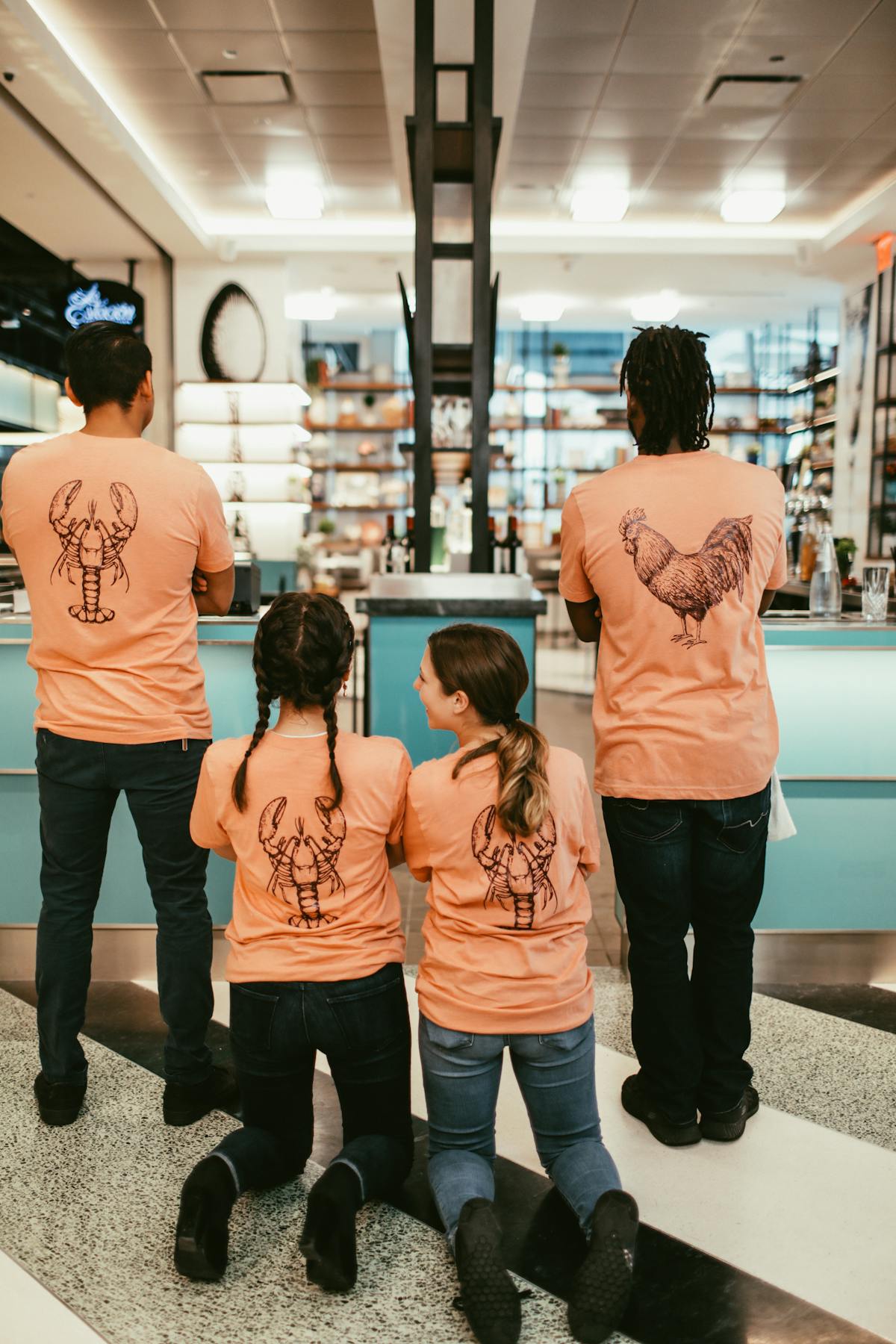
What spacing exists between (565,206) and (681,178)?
0.98 meters

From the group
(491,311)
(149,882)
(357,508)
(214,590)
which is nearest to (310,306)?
(357,508)

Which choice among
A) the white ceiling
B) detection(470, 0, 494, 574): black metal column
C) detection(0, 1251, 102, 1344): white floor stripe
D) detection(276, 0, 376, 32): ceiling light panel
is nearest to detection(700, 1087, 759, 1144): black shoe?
detection(0, 1251, 102, 1344): white floor stripe

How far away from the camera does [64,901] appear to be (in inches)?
82.9

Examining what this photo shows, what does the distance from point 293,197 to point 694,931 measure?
6529mm

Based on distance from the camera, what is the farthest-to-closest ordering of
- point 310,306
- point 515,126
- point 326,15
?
point 310,306, point 515,126, point 326,15

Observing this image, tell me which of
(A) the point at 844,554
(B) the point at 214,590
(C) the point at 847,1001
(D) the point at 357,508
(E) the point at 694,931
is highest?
(D) the point at 357,508

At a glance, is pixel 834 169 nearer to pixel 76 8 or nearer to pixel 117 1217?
pixel 76 8

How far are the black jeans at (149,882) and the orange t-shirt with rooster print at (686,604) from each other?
86 centimetres

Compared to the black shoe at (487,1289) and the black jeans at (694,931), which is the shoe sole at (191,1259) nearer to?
the black shoe at (487,1289)

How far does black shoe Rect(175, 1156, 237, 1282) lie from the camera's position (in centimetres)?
154

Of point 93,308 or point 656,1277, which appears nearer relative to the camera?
point 656,1277

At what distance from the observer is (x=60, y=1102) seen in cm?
212

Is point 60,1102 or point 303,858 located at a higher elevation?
point 303,858

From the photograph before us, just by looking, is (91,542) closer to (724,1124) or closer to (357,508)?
(724,1124)
